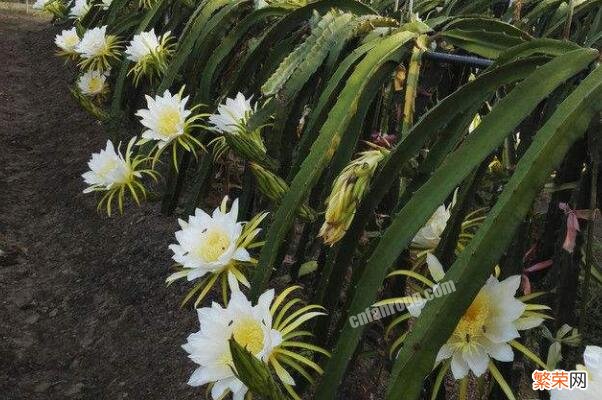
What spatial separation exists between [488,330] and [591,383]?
0.32 feet

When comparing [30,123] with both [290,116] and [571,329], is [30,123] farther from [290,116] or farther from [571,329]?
[571,329]

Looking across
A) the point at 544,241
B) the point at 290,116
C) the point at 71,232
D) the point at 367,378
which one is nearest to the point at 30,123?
the point at 71,232

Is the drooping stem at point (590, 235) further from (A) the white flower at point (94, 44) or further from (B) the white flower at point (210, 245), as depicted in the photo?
(A) the white flower at point (94, 44)

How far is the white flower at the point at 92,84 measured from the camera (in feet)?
4.84

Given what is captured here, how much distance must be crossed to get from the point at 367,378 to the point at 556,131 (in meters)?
0.56

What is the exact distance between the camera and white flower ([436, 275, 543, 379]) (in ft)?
1.63

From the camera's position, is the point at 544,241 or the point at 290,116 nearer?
the point at 544,241

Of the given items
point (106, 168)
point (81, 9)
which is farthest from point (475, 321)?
point (81, 9)

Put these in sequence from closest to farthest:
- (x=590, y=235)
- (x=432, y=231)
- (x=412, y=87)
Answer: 1. (x=590, y=235)
2. (x=432, y=231)
3. (x=412, y=87)

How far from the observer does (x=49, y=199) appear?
165 cm

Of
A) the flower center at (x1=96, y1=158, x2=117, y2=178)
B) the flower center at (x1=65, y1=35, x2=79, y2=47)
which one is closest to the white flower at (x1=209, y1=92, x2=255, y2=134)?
the flower center at (x1=96, y1=158, x2=117, y2=178)

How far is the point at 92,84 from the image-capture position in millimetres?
1485

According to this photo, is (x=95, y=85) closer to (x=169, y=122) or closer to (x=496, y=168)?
(x=169, y=122)

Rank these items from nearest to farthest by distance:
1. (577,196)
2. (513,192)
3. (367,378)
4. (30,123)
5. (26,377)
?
1. (513,192)
2. (577,196)
3. (367,378)
4. (26,377)
5. (30,123)
